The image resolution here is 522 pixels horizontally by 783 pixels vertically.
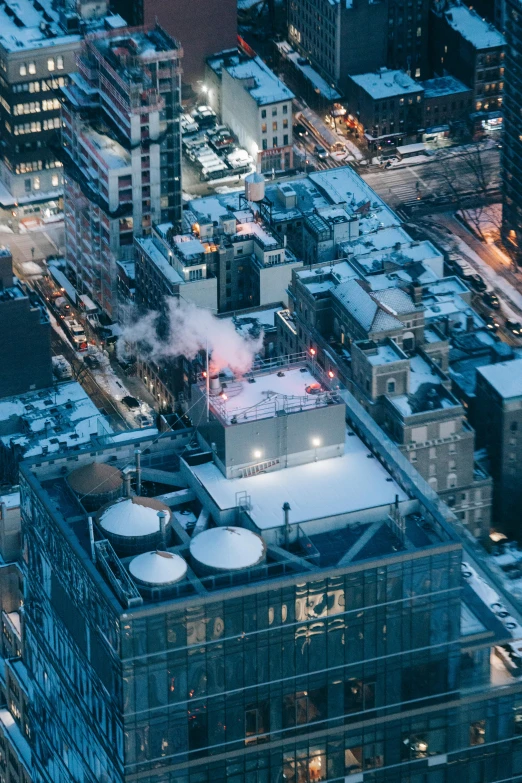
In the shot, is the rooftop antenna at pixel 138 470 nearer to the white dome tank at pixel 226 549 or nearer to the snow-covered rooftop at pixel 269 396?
the snow-covered rooftop at pixel 269 396

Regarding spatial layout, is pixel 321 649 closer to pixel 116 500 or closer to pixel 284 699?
pixel 284 699

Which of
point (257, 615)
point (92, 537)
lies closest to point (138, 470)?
point (92, 537)

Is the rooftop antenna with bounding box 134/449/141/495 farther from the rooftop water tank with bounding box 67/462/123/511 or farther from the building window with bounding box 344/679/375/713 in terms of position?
the building window with bounding box 344/679/375/713

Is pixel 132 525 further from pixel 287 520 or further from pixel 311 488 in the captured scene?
pixel 311 488

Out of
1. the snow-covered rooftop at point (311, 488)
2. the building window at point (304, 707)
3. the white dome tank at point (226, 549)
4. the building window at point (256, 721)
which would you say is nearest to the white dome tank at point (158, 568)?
the white dome tank at point (226, 549)

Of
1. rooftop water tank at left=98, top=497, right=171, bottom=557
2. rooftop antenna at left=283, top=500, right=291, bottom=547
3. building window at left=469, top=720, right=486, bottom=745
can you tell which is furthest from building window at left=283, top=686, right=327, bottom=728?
rooftop water tank at left=98, top=497, right=171, bottom=557
